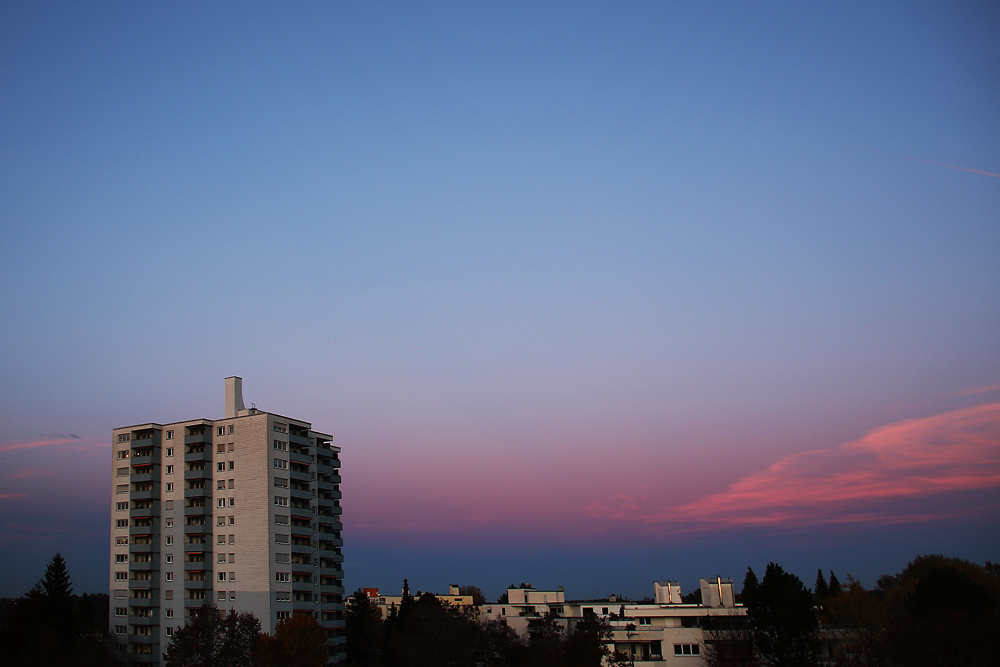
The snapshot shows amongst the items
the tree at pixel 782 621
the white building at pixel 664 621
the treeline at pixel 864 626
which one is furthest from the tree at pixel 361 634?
the tree at pixel 782 621

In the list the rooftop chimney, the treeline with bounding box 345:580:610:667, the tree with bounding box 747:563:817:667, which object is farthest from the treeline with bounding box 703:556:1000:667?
the rooftop chimney

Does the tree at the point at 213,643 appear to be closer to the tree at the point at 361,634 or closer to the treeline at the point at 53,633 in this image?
the treeline at the point at 53,633

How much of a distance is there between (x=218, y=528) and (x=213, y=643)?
82.4 feet

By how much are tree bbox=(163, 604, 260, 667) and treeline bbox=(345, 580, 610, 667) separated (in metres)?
18.8

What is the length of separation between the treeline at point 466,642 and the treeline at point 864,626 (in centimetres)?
1270

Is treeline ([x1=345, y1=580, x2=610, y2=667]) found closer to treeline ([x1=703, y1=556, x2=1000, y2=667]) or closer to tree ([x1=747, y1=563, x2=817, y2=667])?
treeline ([x1=703, y1=556, x2=1000, y2=667])

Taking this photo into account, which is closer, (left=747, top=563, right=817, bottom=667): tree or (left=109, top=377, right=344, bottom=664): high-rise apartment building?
(left=747, top=563, right=817, bottom=667): tree

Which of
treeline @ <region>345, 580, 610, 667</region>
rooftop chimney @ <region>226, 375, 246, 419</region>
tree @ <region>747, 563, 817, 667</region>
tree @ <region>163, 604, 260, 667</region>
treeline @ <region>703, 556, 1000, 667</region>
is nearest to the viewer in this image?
treeline @ <region>703, 556, 1000, 667</region>

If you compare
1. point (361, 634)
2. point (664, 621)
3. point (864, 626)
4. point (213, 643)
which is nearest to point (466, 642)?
point (664, 621)

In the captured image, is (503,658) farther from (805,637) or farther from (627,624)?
(805,637)

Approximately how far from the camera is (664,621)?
100 metres

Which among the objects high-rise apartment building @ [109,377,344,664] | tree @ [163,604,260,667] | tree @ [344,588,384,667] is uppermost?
high-rise apartment building @ [109,377,344,664]

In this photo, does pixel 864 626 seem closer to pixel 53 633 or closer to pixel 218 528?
pixel 218 528

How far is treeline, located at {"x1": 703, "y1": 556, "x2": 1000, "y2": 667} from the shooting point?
52.0 m
